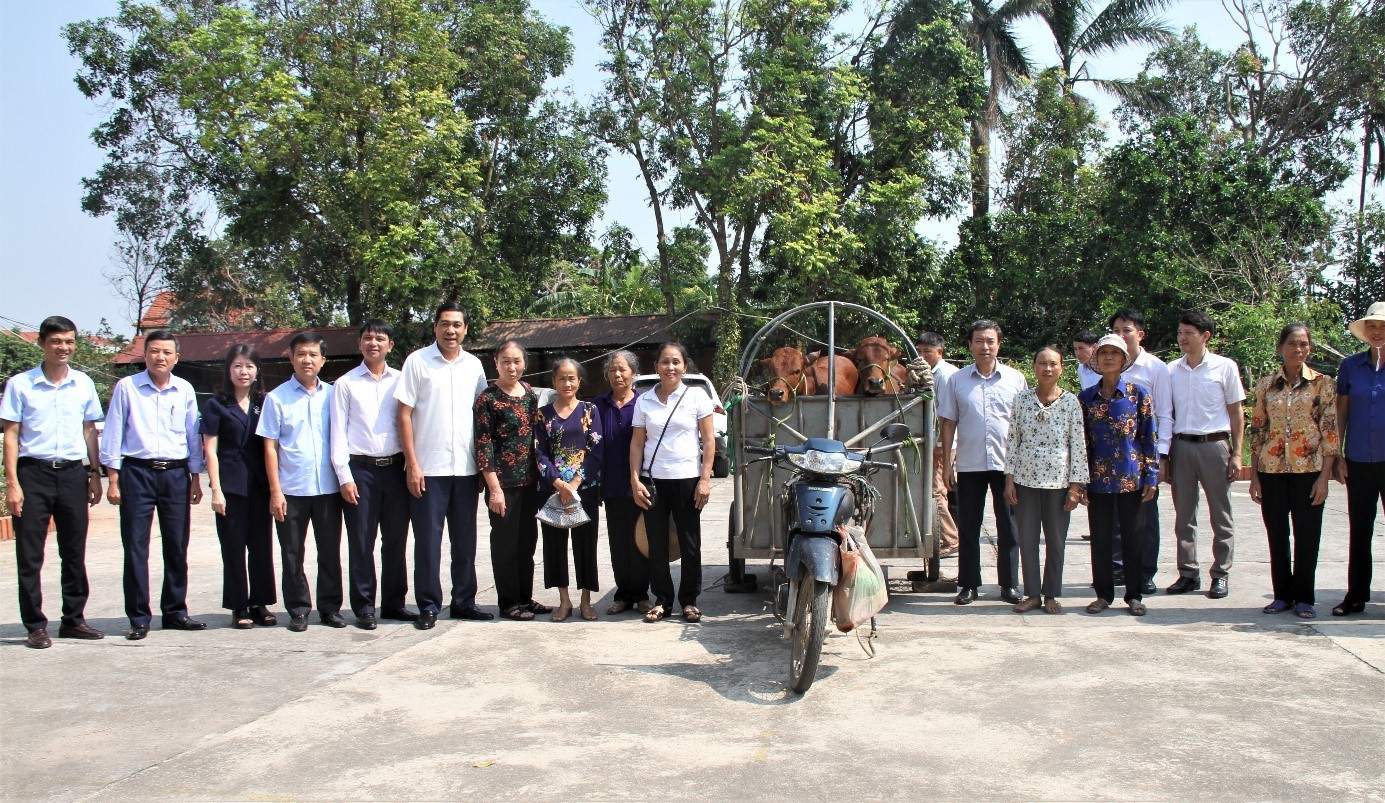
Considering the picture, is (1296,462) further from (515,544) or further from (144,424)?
(144,424)

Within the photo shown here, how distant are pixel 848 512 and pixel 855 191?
64.6 ft

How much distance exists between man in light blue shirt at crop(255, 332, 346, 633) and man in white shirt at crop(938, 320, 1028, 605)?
147 inches

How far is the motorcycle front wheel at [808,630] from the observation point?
4723mm

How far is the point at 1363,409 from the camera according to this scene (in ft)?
20.5

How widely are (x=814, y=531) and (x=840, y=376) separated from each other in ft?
6.35

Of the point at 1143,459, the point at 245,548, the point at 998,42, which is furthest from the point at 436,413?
the point at 998,42

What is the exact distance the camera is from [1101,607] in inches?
257

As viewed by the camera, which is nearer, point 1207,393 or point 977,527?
point 977,527

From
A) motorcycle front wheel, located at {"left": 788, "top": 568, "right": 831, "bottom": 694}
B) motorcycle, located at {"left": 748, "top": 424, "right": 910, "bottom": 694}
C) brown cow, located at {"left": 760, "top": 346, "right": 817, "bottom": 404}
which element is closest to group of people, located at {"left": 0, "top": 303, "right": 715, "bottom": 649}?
brown cow, located at {"left": 760, "top": 346, "right": 817, "bottom": 404}

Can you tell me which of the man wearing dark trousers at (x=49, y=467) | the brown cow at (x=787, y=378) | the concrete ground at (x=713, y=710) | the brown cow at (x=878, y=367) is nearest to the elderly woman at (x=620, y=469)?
the concrete ground at (x=713, y=710)

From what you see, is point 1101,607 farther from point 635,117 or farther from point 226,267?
point 226,267

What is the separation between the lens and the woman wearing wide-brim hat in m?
6.19

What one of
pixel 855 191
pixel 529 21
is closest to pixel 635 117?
pixel 529 21

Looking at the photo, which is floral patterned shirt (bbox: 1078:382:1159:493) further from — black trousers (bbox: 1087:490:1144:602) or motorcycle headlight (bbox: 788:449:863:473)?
motorcycle headlight (bbox: 788:449:863:473)
